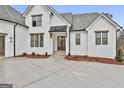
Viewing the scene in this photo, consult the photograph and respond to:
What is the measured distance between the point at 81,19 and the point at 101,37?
196 inches

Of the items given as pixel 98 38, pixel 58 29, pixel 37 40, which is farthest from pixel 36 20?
pixel 98 38

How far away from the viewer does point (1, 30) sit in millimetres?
17125

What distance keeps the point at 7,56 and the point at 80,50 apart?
30.7 feet

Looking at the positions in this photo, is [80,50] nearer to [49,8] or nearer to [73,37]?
[73,37]

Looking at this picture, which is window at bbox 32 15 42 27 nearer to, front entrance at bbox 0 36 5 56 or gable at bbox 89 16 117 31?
front entrance at bbox 0 36 5 56

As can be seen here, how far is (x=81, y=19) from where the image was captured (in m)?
22.3

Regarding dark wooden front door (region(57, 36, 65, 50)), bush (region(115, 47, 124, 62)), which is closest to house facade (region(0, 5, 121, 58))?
dark wooden front door (region(57, 36, 65, 50))

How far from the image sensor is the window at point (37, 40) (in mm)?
21297

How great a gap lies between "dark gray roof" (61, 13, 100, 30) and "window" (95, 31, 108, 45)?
87.5 inches

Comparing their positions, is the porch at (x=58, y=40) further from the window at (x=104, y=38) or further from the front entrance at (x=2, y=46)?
the front entrance at (x=2, y=46)

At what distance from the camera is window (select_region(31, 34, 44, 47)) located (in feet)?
69.9

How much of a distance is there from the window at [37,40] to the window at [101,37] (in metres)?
7.52

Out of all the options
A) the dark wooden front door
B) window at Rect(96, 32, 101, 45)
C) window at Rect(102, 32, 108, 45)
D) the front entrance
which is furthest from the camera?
the dark wooden front door
